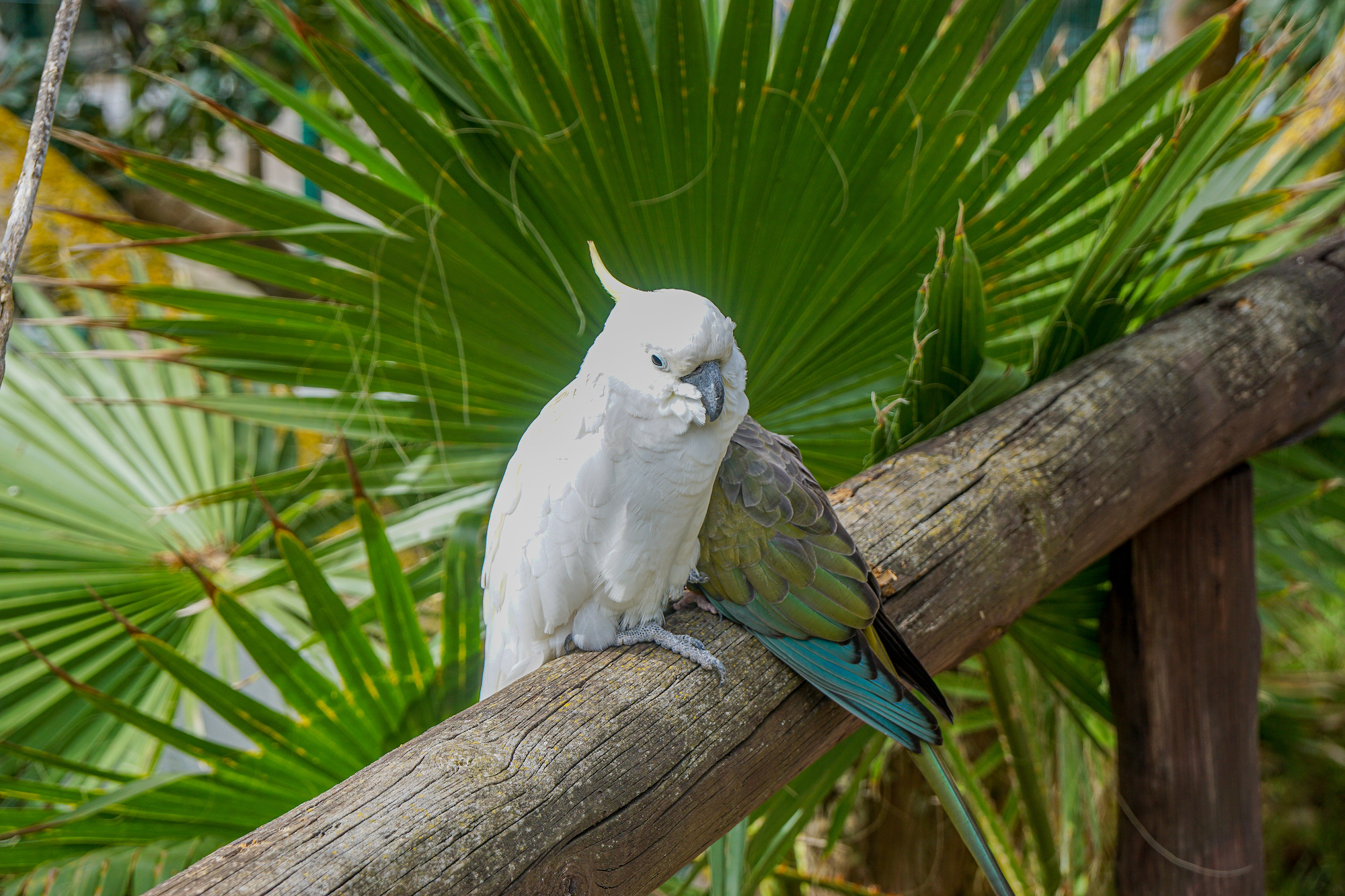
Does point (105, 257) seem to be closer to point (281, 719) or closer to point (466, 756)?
point (281, 719)

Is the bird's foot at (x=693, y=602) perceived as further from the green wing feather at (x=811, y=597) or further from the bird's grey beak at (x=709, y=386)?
the bird's grey beak at (x=709, y=386)

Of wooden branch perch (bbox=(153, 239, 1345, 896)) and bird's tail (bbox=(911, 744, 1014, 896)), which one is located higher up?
wooden branch perch (bbox=(153, 239, 1345, 896))

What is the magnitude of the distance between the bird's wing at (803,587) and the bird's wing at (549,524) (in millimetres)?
168

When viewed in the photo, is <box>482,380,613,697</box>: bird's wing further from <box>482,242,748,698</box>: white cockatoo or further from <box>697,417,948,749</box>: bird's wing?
<box>697,417,948,749</box>: bird's wing

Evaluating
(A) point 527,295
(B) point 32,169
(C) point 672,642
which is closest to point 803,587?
(C) point 672,642

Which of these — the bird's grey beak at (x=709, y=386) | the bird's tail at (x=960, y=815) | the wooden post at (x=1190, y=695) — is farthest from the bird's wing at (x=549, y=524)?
the wooden post at (x=1190, y=695)

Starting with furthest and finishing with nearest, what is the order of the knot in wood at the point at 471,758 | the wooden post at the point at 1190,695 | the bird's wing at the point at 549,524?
the wooden post at the point at 1190,695, the bird's wing at the point at 549,524, the knot in wood at the point at 471,758

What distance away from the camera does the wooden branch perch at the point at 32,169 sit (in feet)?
2.06

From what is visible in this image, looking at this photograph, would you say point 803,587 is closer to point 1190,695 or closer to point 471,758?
point 471,758

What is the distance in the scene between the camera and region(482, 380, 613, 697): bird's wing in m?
0.96

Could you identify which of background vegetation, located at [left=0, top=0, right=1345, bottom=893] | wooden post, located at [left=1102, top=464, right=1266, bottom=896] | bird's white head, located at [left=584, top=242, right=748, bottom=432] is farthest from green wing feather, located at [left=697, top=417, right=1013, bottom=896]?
wooden post, located at [left=1102, top=464, right=1266, bottom=896]

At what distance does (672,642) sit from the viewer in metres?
0.97

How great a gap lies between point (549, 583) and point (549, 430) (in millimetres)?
184

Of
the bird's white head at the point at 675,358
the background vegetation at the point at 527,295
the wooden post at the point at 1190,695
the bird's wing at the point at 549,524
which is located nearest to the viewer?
the bird's white head at the point at 675,358
